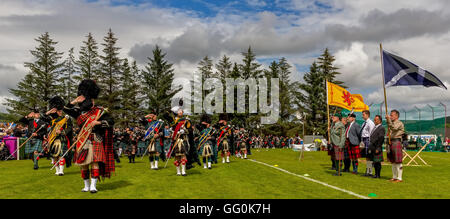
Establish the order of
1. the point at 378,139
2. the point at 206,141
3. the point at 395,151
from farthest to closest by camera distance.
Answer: the point at 206,141
the point at 378,139
the point at 395,151

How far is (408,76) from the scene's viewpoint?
13.4 metres

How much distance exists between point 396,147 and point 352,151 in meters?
2.87

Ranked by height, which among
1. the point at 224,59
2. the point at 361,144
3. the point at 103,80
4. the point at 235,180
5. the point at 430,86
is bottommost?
the point at 235,180

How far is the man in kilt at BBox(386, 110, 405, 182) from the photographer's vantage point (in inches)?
444

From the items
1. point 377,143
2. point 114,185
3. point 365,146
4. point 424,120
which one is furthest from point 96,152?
point 424,120

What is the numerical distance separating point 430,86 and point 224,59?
188ft

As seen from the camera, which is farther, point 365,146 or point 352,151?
point 365,146

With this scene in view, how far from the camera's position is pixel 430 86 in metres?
13.4

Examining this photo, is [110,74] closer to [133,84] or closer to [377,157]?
[133,84]

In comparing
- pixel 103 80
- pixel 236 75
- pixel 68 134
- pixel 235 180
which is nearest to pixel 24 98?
pixel 103 80

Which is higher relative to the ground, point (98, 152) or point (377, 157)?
point (98, 152)

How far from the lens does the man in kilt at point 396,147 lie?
11273mm
